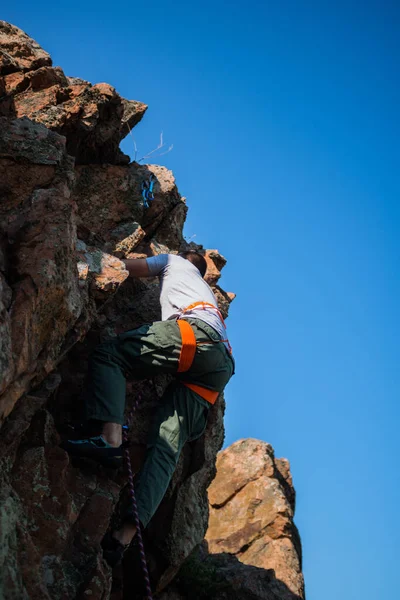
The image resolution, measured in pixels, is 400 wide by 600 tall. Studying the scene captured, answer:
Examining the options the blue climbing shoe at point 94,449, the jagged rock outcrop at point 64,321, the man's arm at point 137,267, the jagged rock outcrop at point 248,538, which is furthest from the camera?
the jagged rock outcrop at point 248,538

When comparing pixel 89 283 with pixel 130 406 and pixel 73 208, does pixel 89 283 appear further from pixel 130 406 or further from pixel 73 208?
pixel 130 406

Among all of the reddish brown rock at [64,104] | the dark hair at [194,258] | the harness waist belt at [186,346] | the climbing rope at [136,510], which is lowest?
the climbing rope at [136,510]

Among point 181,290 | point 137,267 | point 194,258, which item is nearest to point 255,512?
point 194,258

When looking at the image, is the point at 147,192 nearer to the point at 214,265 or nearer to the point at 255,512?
the point at 214,265

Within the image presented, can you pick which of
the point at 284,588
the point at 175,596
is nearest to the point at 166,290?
the point at 175,596

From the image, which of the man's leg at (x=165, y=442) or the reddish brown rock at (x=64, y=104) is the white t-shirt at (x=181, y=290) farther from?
the reddish brown rock at (x=64, y=104)

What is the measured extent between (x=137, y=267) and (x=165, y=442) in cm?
263

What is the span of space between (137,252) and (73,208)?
3216 mm

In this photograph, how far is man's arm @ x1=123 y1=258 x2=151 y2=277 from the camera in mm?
9328

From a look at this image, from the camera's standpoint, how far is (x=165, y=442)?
810cm

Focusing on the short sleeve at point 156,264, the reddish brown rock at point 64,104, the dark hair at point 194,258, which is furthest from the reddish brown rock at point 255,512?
the reddish brown rock at point 64,104

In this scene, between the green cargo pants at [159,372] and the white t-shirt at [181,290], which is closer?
the green cargo pants at [159,372]

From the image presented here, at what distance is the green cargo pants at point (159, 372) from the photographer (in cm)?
755

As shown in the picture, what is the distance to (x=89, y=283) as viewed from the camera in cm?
815
